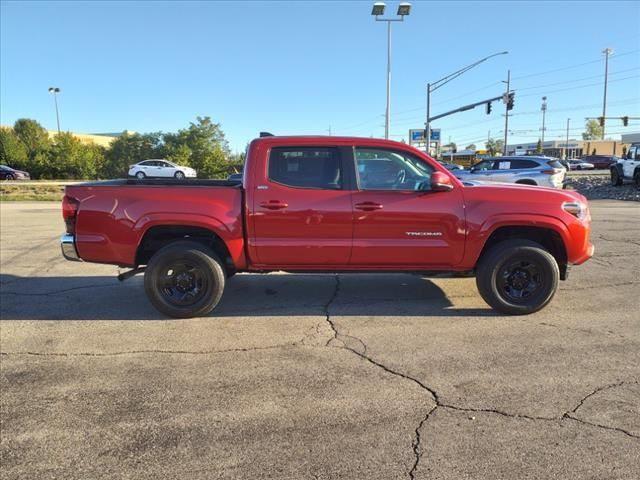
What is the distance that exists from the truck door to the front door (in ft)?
0.58

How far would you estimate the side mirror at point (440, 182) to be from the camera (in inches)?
197

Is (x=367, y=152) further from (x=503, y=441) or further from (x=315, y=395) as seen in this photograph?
(x=503, y=441)

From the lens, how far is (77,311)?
5746 millimetres

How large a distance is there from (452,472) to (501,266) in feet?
9.61

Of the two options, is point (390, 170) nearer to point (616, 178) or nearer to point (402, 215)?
point (402, 215)

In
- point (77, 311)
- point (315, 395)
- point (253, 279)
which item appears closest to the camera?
point (315, 395)

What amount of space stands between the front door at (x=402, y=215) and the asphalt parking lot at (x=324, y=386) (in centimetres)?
66

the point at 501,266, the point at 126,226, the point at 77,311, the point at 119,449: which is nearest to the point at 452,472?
the point at 119,449

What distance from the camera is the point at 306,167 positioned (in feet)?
17.3

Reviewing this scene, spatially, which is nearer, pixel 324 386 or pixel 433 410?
pixel 433 410

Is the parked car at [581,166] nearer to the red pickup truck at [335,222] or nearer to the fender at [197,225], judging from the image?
the red pickup truck at [335,222]

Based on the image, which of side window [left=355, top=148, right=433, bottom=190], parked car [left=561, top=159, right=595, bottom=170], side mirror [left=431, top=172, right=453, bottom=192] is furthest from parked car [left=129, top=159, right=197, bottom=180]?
parked car [left=561, top=159, right=595, bottom=170]

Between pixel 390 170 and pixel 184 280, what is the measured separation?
2471 mm

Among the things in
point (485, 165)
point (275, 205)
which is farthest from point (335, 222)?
point (485, 165)
